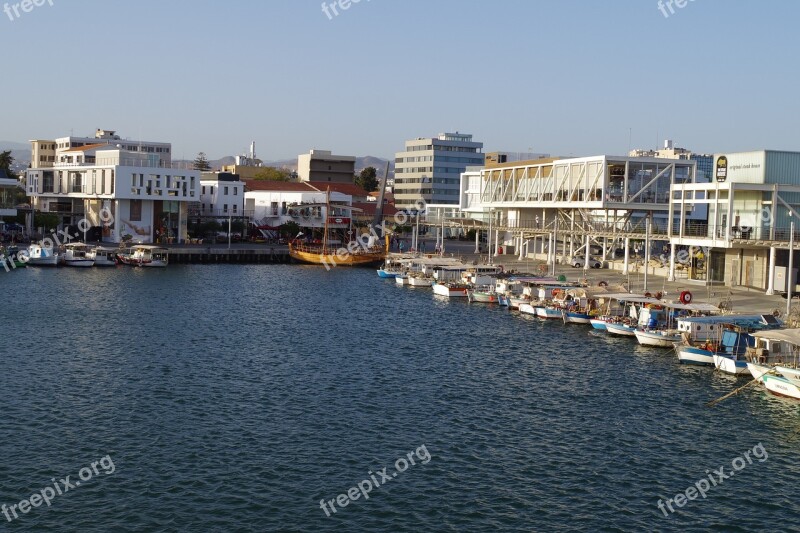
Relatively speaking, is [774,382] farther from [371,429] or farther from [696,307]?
[371,429]

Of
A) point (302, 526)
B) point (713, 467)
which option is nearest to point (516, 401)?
point (713, 467)

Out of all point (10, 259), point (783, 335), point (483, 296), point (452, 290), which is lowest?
point (483, 296)

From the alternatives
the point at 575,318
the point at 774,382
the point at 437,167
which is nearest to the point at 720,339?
the point at 774,382

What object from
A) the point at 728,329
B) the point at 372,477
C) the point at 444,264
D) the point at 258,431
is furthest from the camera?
the point at 444,264

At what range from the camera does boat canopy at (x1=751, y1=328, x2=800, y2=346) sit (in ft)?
128

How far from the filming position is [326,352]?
4862 centimetres

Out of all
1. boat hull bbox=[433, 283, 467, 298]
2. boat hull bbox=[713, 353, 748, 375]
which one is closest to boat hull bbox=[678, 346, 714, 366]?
boat hull bbox=[713, 353, 748, 375]

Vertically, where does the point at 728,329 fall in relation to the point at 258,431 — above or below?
above

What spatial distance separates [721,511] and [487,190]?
88401 mm

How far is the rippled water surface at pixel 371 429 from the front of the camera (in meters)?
25.8

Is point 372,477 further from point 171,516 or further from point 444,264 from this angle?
point 444,264

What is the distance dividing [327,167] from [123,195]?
80.6m

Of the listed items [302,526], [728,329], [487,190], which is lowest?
[302,526]

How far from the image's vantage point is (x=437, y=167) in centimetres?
18750
